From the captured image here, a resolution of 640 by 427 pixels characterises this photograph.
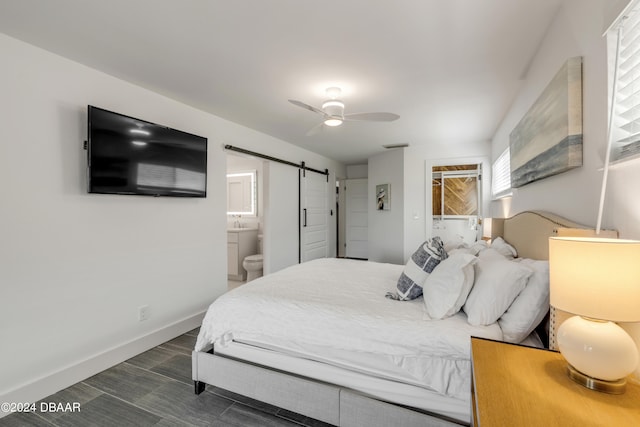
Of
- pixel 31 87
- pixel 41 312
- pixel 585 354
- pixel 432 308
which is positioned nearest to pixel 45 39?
pixel 31 87

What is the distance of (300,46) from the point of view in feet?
6.60

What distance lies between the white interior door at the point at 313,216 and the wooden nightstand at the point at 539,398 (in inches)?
168

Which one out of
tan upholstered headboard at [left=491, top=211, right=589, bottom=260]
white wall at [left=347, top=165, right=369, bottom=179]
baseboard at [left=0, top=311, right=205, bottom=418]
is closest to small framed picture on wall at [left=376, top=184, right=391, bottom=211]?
white wall at [left=347, top=165, right=369, bottom=179]

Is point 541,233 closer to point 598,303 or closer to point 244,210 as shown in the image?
point 598,303

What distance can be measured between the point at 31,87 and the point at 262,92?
1665 mm

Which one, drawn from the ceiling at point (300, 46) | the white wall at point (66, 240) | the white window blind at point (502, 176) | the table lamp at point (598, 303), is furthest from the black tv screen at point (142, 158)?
the white window blind at point (502, 176)

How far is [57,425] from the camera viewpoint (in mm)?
1774

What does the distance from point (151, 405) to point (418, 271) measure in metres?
2.02

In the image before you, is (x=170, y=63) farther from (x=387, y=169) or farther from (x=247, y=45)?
(x=387, y=169)

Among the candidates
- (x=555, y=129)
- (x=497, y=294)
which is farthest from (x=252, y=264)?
(x=555, y=129)

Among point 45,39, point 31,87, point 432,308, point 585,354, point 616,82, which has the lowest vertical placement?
point 432,308

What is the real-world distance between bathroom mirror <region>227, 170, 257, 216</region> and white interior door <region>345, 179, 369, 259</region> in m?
2.47

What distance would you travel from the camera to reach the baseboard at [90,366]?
193cm

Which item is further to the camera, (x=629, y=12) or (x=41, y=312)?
(x=41, y=312)
